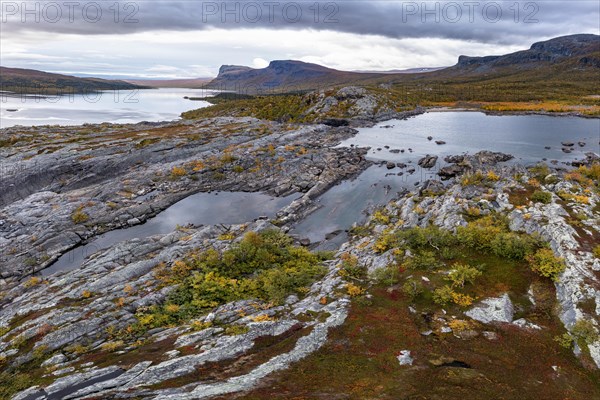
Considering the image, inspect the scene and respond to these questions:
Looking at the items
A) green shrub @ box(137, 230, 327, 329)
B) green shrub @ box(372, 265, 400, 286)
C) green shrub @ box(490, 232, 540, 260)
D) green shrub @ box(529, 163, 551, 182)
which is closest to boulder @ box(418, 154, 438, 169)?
green shrub @ box(529, 163, 551, 182)

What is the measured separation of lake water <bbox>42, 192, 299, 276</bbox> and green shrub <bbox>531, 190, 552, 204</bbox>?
117 feet

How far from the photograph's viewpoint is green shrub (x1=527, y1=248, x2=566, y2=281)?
26.5 metres

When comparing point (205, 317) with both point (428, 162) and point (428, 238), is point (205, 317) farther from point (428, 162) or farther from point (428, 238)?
point (428, 162)

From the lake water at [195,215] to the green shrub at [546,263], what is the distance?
122ft

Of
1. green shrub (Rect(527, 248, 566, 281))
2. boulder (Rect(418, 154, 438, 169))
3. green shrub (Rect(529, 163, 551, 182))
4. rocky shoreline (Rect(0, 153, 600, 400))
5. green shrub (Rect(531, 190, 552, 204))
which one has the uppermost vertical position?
boulder (Rect(418, 154, 438, 169))

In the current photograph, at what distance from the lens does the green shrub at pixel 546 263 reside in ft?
87.0

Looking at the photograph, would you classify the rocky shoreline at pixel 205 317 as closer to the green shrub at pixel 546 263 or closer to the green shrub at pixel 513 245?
the green shrub at pixel 546 263

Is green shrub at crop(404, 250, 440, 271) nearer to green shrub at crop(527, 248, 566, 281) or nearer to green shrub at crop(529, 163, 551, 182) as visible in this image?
green shrub at crop(527, 248, 566, 281)

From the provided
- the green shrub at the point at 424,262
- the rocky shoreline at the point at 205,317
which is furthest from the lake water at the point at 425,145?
the green shrub at the point at 424,262

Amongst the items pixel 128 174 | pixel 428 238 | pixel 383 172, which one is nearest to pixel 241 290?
pixel 428 238

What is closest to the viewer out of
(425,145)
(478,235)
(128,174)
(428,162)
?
(478,235)

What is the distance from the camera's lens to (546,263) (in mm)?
27219

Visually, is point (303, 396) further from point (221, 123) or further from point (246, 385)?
point (221, 123)

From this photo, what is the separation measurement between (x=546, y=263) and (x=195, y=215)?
47.7m
